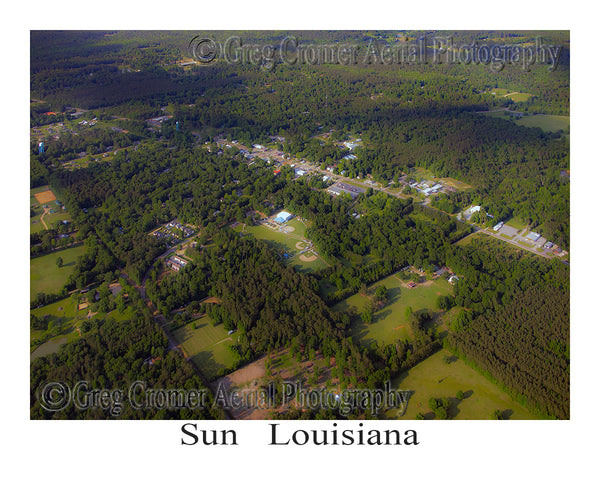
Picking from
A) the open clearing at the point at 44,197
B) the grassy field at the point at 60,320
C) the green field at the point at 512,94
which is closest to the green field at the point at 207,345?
the grassy field at the point at 60,320

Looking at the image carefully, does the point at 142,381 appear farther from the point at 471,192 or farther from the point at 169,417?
the point at 471,192

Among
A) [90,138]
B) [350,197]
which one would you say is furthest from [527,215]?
[90,138]

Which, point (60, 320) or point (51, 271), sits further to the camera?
point (51, 271)

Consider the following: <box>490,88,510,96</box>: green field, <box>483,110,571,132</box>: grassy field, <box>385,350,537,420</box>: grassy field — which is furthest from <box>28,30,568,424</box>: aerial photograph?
<box>490,88,510,96</box>: green field

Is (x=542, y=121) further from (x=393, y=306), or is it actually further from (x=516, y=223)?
(x=393, y=306)

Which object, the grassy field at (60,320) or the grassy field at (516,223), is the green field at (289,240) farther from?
the grassy field at (516,223)

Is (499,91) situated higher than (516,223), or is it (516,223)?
(499,91)

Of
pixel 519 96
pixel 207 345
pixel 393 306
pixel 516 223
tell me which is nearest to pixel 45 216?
pixel 207 345
